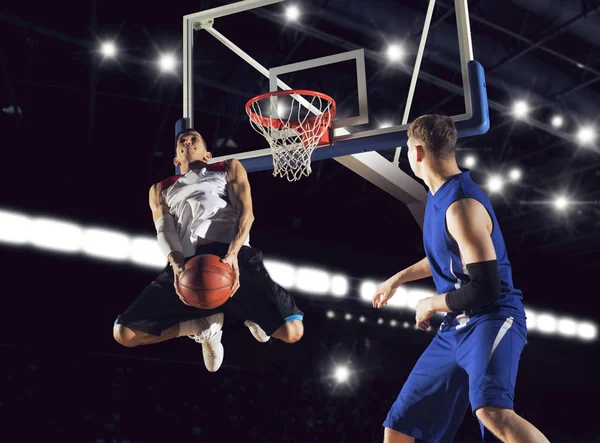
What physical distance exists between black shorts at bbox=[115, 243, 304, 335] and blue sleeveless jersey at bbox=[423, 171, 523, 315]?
107 cm

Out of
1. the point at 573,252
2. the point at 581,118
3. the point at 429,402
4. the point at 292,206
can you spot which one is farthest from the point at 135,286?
the point at 573,252

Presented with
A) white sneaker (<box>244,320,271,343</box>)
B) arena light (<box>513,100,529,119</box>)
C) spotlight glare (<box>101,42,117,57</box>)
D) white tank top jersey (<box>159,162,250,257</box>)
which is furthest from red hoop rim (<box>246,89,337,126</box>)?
arena light (<box>513,100,529,119</box>)

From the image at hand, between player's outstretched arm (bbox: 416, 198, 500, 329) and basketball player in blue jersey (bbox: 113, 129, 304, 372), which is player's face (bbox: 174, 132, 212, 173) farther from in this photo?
player's outstretched arm (bbox: 416, 198, 500, 329)

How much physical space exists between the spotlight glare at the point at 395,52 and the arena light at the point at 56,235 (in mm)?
5927

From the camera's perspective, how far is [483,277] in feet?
9.45

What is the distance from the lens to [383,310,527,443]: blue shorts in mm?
2838

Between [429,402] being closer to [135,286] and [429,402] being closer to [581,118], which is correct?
[581,118]

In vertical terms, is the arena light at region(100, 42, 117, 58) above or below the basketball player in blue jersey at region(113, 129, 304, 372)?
above

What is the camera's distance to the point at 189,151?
13.7 ft

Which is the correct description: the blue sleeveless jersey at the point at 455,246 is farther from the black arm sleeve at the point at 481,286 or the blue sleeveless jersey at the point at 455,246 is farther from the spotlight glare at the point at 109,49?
the spotlight glare at the point at 109,49

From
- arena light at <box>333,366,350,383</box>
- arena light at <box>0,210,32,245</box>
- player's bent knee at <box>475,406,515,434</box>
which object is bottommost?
player's bent knee at <box>475,406,515,434</box>

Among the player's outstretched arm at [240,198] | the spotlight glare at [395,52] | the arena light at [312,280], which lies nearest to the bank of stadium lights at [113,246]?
the arena light at [312,280]

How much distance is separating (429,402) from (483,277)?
0.67m

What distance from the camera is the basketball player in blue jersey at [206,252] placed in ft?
12.6
